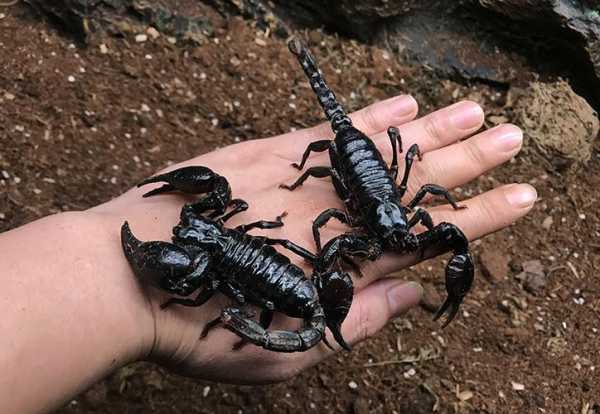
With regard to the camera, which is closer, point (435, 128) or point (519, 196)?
point (519, 196)

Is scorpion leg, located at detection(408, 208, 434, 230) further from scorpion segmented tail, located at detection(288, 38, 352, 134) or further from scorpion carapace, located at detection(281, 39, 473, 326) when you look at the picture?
scorpion segmented tail, located at detection(288, 38, 352, 134)

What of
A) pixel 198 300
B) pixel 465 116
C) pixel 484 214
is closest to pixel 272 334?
pixel 198 300

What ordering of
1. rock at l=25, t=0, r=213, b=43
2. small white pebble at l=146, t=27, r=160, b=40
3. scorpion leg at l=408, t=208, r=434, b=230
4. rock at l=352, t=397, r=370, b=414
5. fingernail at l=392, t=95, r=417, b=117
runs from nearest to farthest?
scorpion leg at l=408, t=208, r=434, b=230 → rock at l=352, t=397, r=370, b=414 → fingernail at l=392, t=95, r=417, b=117 → rock at l=25, t=0, r=213, b=43 → small white pebble at l=146, t=27, r=160, b=40

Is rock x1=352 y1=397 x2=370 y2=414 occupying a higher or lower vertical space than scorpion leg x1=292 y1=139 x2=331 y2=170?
lower

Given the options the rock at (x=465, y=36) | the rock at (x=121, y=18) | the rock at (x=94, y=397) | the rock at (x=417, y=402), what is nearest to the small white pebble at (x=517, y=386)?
the rock at (x=417, y=402)

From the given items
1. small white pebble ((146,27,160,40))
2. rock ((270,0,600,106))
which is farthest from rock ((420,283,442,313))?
small white pebble ((146,27,160,40))

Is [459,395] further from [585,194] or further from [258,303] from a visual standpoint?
[585,194]

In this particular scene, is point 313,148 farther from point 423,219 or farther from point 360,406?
point 360,406
